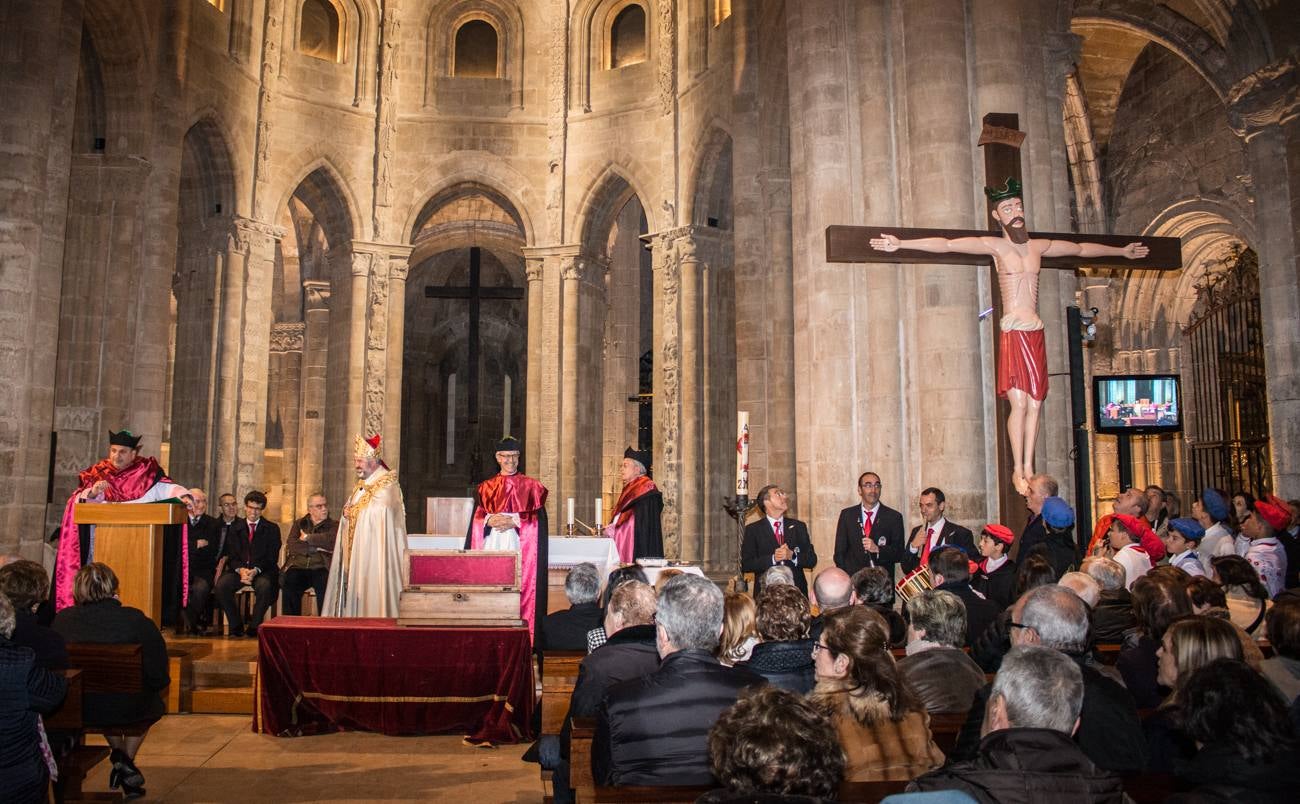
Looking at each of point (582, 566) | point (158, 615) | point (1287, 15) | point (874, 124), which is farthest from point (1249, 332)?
point (158, 615)

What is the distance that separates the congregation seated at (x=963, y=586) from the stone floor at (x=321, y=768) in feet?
8.07

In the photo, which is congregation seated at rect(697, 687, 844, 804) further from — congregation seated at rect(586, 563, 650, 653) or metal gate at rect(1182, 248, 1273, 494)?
metal gate at rect(1182, 248, 1273, 494)

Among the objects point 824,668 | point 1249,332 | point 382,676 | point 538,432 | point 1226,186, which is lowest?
point 382,676

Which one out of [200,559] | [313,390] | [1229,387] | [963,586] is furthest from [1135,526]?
[313,390]

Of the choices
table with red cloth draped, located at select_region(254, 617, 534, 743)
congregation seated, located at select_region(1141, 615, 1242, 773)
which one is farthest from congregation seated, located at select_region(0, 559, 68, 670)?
congregation seated, located at select_region(1141, 615, 1242, 773)

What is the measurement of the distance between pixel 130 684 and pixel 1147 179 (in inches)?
718

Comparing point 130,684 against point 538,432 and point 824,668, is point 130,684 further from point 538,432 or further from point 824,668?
point 538,432

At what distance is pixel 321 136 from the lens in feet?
65.6

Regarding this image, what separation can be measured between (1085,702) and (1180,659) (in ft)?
1.14

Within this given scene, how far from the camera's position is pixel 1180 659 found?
352cm

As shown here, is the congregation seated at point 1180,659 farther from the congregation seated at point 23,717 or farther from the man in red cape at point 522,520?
the man in red cape at point 522,520

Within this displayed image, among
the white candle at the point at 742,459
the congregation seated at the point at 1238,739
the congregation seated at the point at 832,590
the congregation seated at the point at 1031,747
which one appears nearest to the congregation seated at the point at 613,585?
the congregation seated at the point at 832,590

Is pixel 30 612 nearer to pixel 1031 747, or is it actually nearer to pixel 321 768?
pixel 321 768

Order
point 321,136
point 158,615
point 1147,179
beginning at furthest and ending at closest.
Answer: point 321,136
point 1147,179
point 158,615
